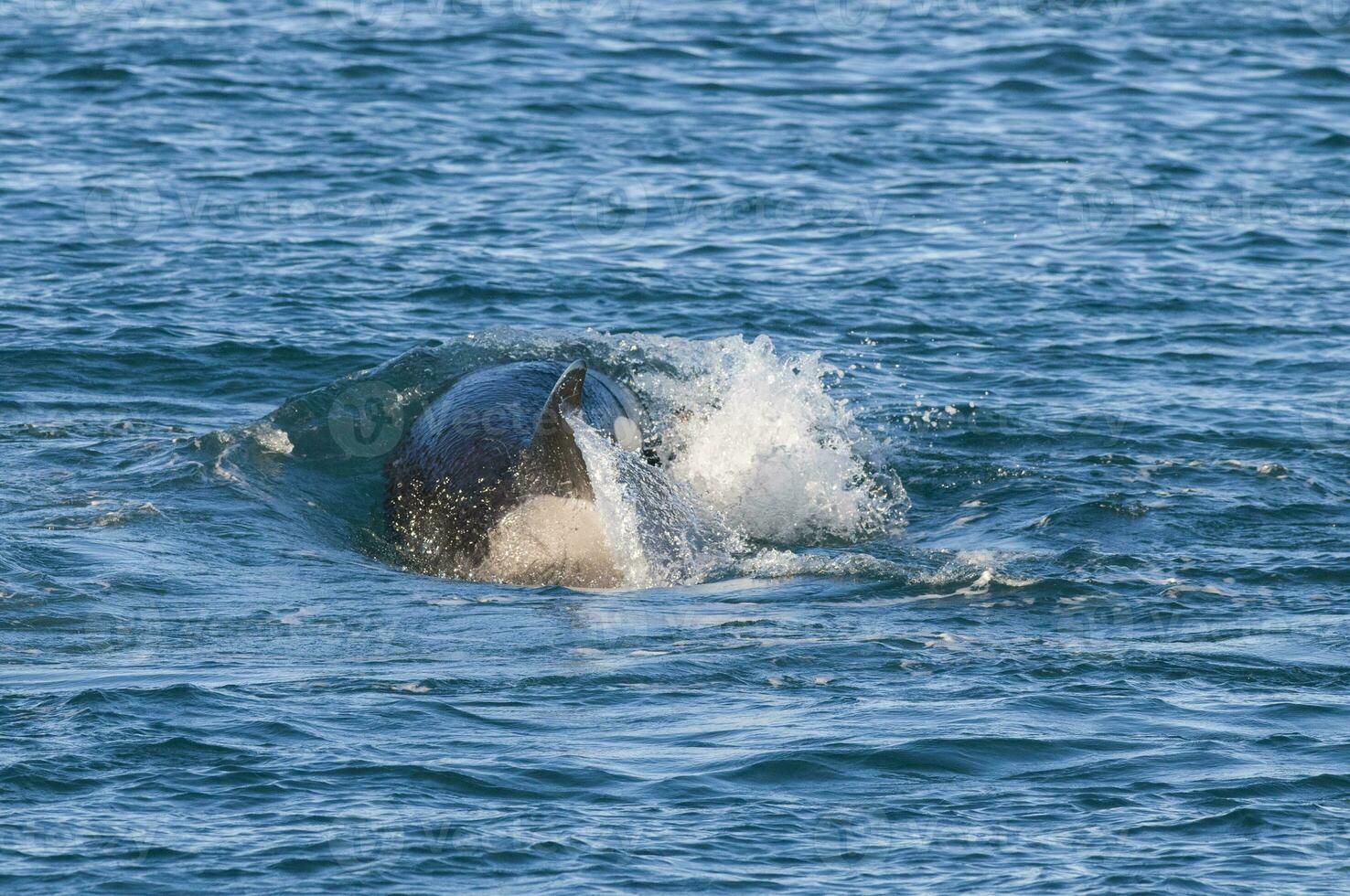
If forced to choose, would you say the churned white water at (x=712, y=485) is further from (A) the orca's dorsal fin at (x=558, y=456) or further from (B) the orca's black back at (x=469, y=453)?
(B) the orca's black back at (x=469, y=453)

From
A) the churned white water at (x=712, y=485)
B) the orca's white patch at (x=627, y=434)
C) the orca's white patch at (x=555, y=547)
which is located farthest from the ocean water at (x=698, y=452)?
the orca's white patch at (x=627, y=434)

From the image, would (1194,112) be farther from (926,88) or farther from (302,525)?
(302,525)

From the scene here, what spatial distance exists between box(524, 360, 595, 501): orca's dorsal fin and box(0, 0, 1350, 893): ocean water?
1.50ft

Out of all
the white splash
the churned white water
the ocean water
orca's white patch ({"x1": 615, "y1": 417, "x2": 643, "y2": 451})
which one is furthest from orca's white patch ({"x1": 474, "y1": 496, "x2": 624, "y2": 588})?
the white splash

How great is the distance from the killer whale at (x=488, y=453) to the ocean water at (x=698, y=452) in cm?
40

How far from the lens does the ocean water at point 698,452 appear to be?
8.20 meters

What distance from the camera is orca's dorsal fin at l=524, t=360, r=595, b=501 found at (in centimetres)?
1140

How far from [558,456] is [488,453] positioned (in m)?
1.03

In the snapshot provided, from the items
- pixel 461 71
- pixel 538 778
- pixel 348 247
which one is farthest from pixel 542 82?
pixel 538 778

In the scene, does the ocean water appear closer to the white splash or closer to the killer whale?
the white splash

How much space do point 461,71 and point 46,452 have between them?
16288 mm

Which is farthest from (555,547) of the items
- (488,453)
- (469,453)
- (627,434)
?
(627,434)

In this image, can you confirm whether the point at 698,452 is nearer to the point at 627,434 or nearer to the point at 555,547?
the point at 627,434

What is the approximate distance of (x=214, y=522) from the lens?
13.1m
